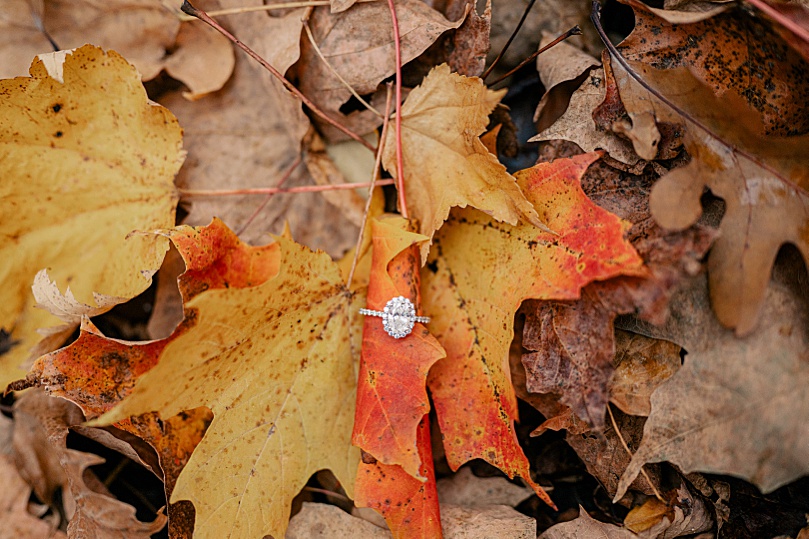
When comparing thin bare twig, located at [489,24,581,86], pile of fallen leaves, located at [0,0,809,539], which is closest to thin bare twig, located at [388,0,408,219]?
pile of fallen leaves, located at [0,0,809,539]

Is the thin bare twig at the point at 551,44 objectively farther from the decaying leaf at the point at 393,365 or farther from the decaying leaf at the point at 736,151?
the decaying leaf at the point at 393,365

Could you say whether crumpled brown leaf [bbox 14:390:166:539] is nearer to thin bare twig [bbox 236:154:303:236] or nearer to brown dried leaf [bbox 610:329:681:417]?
thin bare twig [bbox 236:154:303:236]

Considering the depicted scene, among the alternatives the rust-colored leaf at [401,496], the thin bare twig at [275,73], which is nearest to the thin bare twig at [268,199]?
the thin bare twig at [275,73]

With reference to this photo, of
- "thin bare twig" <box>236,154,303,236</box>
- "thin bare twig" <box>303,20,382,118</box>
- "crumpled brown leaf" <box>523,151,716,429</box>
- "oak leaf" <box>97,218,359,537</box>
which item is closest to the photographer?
"crumpled brown leaf" <box>523,151,716,429</box>

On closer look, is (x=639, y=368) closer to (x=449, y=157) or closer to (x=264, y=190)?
(x=449, y=157)

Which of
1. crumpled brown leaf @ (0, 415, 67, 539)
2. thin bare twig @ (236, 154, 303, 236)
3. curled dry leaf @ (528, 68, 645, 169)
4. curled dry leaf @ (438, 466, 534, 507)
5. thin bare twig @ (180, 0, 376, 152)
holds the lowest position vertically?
crumpled brown leaf @ (0, 415, 67, 539)

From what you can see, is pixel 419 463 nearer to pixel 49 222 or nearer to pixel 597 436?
pixel 597 436
